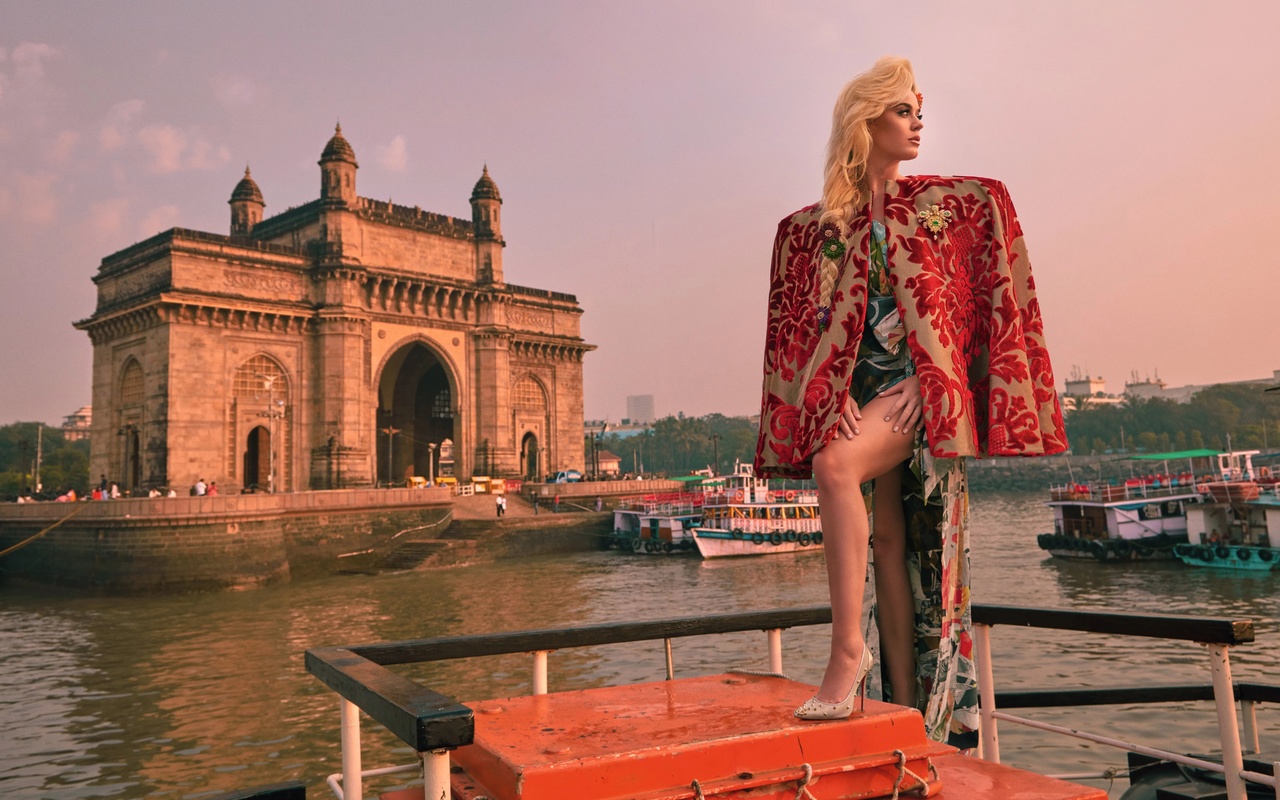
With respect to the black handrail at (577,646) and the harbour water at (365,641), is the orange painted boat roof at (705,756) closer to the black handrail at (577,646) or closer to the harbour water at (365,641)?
the black handrail at (577,646)

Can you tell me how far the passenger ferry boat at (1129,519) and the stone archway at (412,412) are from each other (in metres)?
23.8

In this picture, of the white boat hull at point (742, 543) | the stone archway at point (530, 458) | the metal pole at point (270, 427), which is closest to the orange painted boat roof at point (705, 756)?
the white boat hull at point (742, 543)

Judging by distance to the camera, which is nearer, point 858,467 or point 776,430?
point 858,467

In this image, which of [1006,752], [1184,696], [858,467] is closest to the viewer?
[858,467]

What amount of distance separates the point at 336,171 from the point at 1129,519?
29662mm

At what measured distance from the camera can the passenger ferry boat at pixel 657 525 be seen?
33.7 meters

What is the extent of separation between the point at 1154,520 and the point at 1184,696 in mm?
25723

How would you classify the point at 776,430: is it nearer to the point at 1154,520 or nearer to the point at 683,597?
the point at 683,597

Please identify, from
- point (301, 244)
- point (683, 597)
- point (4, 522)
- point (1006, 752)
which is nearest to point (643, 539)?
point (683, 597)

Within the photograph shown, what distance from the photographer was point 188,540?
23.3 metres

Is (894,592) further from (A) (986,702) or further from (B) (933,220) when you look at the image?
(B) (933,220)

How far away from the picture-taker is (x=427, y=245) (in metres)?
37.1

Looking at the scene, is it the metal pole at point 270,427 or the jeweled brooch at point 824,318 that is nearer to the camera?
the jeweled brooch at point 824,318

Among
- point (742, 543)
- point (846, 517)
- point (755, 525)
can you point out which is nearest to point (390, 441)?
point (742, 543)
